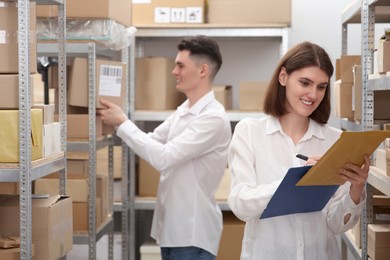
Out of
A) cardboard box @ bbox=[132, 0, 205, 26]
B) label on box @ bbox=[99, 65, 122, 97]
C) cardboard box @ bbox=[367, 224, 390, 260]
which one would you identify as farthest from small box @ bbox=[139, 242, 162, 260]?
cardboard box @ bbox=[367, 224, 390, 260]

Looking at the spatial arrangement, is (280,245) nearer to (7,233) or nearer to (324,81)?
(324,81)

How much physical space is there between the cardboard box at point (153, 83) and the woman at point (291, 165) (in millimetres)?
2208

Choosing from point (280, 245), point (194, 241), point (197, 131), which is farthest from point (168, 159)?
point (280, 245)

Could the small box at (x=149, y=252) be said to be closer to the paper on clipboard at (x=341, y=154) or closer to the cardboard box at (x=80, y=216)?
the cardboard box at (x=80, y=216)

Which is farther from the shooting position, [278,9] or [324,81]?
[278,9]

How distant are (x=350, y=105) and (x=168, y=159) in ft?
3.01

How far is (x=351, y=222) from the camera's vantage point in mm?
2439

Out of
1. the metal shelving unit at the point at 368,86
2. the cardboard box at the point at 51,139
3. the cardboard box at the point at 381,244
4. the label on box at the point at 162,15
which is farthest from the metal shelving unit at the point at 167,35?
the cardboard box at the point at 381,244

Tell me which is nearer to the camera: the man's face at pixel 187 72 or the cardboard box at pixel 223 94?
the man's face at pixel 187 72

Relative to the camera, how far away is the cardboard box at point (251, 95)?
4.62 m

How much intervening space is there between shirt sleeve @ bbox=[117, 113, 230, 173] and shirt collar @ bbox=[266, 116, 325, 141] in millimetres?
1056

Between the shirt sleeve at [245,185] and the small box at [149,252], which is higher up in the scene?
the shirt sleeve at [245,185]

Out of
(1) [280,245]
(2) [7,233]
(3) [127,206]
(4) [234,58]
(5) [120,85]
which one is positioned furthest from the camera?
(4) [234,58]

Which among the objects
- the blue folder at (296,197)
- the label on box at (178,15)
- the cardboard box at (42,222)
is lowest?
the cardboard box at (42,222)
